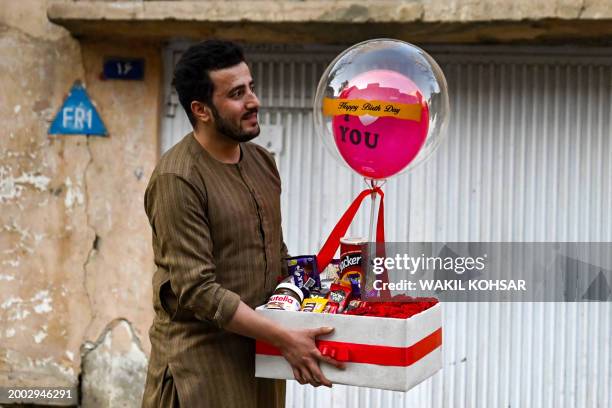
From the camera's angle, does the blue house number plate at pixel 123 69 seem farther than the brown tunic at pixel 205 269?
Yes

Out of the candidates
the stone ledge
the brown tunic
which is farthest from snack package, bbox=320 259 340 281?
the stone ledge

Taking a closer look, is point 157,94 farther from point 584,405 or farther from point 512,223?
point 584,405

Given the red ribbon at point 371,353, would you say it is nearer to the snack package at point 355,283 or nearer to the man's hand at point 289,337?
the man's hand at point 289,337

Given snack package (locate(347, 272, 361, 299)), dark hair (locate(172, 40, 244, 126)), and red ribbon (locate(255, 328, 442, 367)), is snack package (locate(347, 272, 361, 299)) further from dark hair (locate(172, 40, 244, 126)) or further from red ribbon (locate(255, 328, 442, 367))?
dark hair (locate(172, 40, 244, 126))

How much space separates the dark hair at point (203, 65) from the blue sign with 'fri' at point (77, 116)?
2.35m

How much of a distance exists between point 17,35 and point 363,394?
2680 millimetres

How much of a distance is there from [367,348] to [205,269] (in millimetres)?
503

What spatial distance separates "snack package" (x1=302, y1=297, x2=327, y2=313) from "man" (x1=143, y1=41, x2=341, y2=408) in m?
0.08

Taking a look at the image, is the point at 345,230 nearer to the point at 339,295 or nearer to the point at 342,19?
the point at 339,295

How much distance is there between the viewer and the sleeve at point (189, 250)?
263 cm

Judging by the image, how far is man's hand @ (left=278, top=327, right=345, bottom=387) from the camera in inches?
104

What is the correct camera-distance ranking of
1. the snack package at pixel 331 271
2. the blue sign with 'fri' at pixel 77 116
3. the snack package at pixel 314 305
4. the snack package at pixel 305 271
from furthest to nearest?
the blue sign with 'fri' at pixel 77 116, the snack package at pixel 331 271, the snack package at pixel 305 271, the snack package at pixel 314 305

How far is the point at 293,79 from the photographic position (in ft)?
16.8

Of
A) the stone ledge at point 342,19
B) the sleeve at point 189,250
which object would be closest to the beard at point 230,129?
the sleeve at point 189,250
